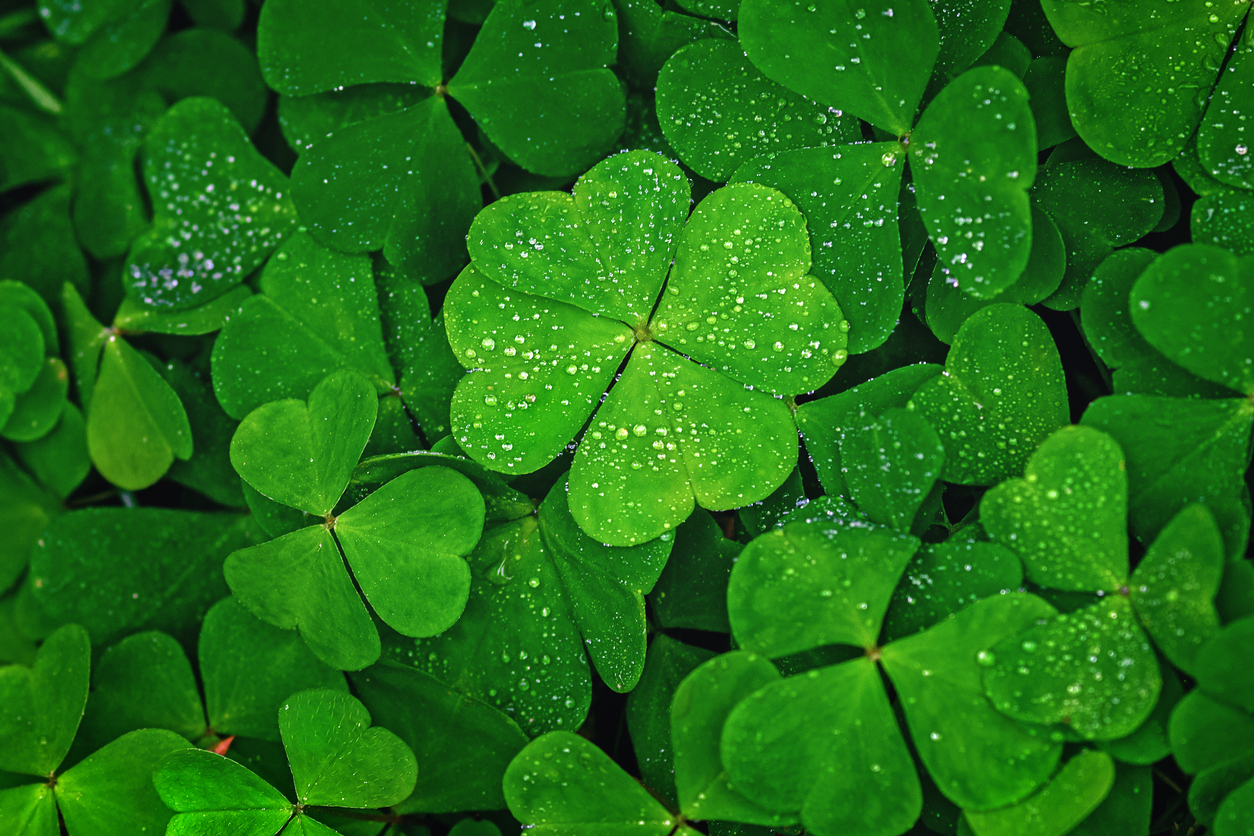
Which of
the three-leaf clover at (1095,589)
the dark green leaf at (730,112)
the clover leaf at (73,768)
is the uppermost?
the dark green leaf at (730,112)

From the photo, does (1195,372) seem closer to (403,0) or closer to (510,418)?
(510,418)

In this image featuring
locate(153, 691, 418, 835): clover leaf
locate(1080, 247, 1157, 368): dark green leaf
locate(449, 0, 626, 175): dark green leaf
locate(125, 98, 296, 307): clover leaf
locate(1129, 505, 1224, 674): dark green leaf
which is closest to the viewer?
locate(1129, 505, 1224, 674): dark green leaf

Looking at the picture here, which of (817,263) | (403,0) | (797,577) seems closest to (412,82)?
(403,0)

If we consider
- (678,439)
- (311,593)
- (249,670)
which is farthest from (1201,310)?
(249,670)

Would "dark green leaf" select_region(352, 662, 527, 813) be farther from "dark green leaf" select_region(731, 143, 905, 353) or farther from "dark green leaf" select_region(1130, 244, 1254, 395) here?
"dark green leaf" select_region(1130, 244, 1254, 395)

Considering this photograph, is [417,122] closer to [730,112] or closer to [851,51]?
[730,112]

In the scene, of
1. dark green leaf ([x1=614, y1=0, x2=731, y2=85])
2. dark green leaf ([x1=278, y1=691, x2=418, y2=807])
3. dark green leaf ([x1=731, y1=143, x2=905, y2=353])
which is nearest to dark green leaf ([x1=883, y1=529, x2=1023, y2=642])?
dark green leaf ([x1=731, y1=143, x2=905, y2=353])

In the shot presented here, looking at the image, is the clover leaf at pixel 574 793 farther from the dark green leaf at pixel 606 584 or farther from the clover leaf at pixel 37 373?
the clover leaf at pixel 37 373

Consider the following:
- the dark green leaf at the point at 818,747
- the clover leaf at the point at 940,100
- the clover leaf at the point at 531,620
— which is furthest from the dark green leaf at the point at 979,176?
the clover leaf at the point at 531,620
